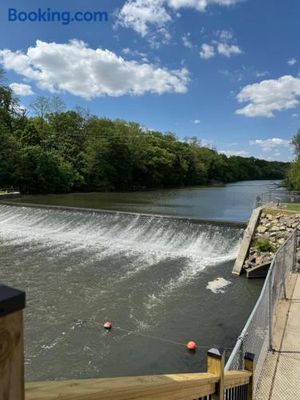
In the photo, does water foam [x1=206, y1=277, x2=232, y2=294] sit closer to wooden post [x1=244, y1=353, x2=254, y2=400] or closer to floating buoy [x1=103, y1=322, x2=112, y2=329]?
floating buoy [x1=103, y1=322, x2=112, y2=329]

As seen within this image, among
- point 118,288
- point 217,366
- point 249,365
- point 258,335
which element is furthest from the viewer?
point 118,288

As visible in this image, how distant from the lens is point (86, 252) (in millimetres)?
17031

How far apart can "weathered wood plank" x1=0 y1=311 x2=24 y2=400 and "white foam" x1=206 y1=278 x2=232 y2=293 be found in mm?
11811

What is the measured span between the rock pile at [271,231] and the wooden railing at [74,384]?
40.7ft

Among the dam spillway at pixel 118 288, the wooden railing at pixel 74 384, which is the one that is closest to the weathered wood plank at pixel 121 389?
the wooden railing at pixel 74 384

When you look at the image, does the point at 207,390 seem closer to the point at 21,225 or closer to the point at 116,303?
the point at 116,303

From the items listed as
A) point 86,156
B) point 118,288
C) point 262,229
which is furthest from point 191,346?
point 86,156

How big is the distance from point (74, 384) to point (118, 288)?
11.3 metres

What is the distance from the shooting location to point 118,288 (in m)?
12.3

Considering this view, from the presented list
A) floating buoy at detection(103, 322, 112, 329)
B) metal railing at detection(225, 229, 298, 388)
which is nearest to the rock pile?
floating buoy at detection(103, 322, 112, 329)

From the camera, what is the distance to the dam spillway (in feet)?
27.3

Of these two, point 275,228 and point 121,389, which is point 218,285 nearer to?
point 275,228

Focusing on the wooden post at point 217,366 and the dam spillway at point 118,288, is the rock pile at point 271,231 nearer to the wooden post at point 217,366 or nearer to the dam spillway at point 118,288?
the dam spillway at point 118,288

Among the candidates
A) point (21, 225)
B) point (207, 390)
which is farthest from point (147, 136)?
point (207, 390)
